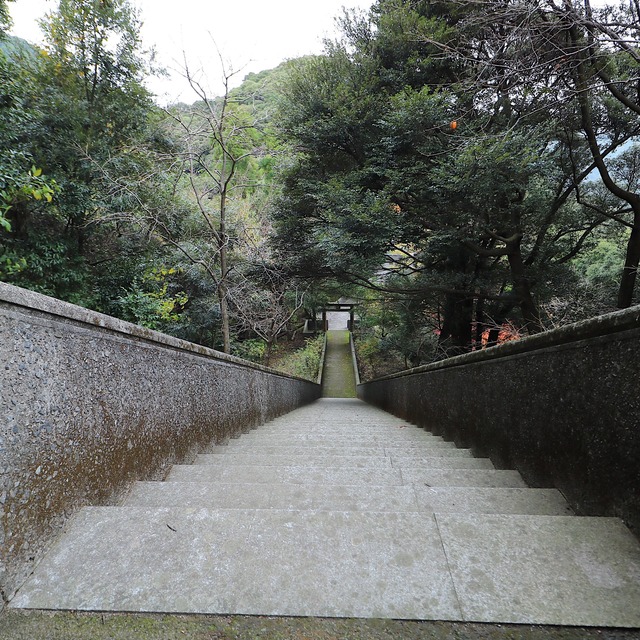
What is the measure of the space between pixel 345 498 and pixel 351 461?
2.96ft

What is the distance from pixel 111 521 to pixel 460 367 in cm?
298

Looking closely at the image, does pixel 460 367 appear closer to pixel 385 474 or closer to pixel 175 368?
pixel 385 474

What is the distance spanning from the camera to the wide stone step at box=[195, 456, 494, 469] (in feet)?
8.28

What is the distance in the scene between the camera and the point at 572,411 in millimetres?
1705

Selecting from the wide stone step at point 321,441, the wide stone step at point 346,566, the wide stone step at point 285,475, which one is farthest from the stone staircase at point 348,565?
the wide stone step at point 321,441

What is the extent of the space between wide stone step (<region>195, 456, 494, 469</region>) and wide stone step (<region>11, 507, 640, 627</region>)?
3.93 ft

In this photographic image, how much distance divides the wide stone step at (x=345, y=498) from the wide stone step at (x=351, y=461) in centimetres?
72

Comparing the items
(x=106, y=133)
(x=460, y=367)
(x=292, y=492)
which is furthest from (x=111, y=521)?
(x=106, y=133)

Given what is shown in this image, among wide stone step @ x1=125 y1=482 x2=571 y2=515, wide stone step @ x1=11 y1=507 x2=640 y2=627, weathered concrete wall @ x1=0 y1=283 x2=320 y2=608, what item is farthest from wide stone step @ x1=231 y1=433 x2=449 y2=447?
wide stone step @ x1=11 y1=507 x2=640 y2=627

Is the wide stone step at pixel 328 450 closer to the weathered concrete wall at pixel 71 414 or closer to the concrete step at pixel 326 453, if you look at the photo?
the concrete step at pixel 326 453

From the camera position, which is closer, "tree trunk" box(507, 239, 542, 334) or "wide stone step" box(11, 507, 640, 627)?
"wide stone step" box(11, 507, 640, 627)

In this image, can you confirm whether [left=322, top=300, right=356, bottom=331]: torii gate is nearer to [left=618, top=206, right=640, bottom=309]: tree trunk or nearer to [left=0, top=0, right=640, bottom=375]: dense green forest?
[left=0, top=0, right=640, bottom=375]: dense green forest

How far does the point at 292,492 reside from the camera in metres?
1.77

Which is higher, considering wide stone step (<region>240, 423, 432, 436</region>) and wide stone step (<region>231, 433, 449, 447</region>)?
wide stone step (<region>231, 433, 449, 447</region>)
